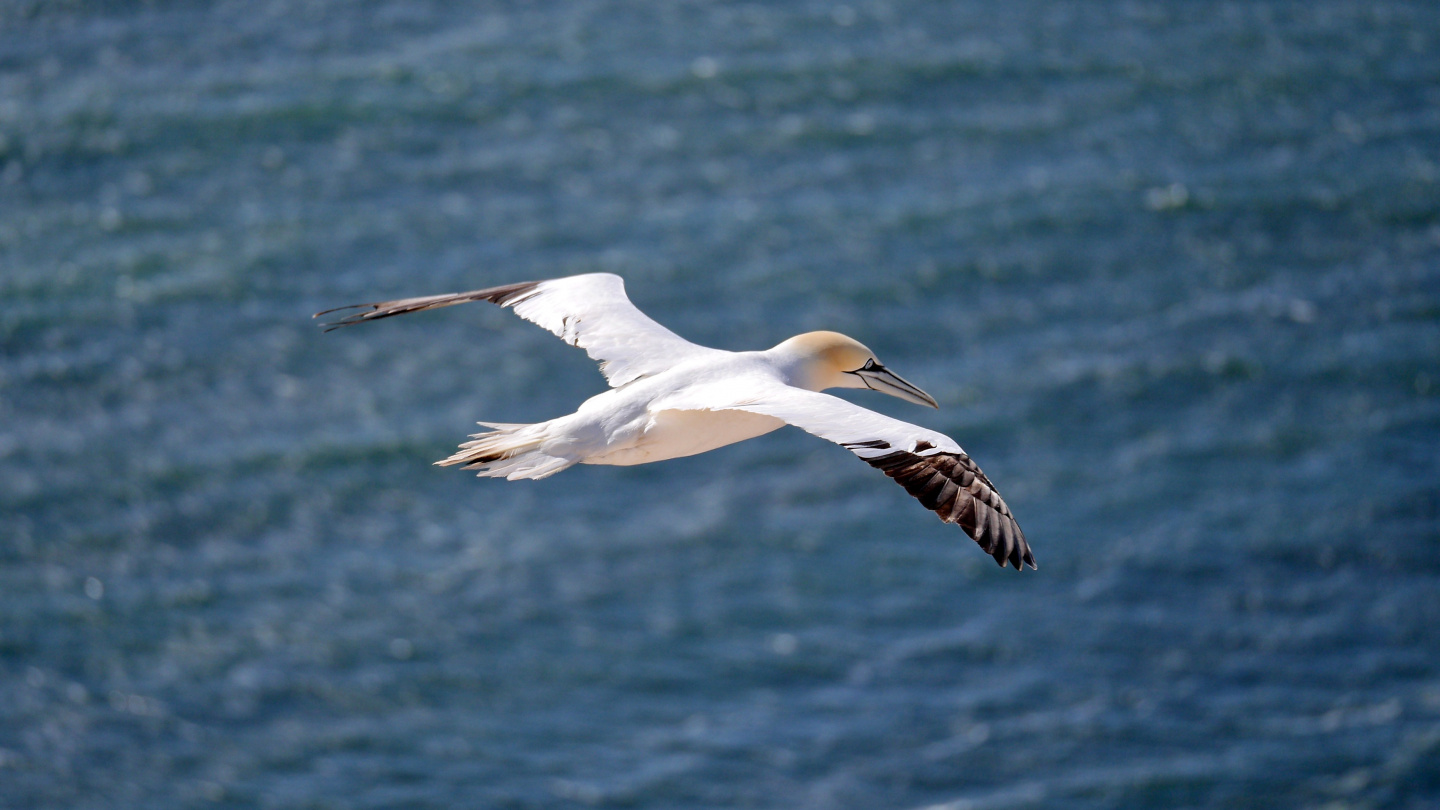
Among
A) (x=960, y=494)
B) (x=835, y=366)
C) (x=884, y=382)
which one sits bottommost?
(x=960, y=494)

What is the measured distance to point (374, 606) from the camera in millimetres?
33125

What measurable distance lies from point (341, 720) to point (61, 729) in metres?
4.86

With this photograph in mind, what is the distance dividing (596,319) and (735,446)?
23.5 m

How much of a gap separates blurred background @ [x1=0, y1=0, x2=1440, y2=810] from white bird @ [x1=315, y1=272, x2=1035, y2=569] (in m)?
20.5

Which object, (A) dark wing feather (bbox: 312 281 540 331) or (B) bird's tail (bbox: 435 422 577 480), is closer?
(B) bird's tail (bbox: 435 422 577 480)

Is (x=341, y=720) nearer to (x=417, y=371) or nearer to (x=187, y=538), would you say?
(x=187, y=538)

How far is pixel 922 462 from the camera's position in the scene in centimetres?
862

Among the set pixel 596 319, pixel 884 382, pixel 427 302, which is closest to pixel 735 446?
pixel 596 319

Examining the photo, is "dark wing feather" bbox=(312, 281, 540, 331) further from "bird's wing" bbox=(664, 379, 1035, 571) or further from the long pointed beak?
"bird's wing" bbox=(664, 379, 1035, 571)

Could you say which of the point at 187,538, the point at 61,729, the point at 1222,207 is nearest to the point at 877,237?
the point at 1222,207

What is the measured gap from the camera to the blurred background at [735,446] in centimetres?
3109

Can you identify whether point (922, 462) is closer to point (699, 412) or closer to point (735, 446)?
point (699, 412)

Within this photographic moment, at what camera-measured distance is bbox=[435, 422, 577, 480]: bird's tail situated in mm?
9445

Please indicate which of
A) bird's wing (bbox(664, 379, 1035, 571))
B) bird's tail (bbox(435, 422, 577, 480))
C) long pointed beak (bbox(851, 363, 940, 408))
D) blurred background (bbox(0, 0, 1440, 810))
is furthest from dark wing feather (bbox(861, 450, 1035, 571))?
blurred background (bbox(0, 0, 1440, 810))
